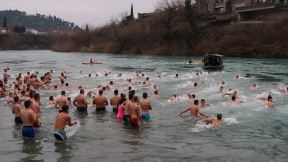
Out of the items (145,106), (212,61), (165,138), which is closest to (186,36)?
(212,61)

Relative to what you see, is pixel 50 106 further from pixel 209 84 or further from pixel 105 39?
pixel 105 39

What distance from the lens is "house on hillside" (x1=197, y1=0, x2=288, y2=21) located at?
82438 millimetres

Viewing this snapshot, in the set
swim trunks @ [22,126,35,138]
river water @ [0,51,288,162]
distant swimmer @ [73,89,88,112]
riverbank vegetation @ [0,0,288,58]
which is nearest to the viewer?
river water @ [0,51,288,162]

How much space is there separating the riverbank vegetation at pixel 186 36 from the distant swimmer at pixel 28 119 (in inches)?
2503

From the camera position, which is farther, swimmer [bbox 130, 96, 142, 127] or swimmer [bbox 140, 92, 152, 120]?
swimmer [bbox 140, 92, 152, 120]

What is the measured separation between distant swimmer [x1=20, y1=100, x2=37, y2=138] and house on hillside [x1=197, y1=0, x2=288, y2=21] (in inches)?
2860

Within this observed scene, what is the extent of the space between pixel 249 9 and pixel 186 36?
15.1m

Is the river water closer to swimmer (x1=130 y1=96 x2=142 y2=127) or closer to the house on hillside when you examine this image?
swimmer (x1=130 y1=96 x2=142 y2=127)

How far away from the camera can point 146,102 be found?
64.5 ft

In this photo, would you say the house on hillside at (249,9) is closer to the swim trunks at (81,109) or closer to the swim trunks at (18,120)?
the swim trunks at (81,109)

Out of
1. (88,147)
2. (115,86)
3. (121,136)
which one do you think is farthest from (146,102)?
(115,86)

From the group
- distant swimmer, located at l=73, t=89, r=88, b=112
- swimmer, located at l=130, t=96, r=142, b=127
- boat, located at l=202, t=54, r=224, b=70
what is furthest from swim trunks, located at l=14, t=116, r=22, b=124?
boat, located at l=202, t=54, r=224, b=70

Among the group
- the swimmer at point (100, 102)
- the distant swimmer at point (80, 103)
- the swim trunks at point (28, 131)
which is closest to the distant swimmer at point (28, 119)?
the swim trunks at point (28, 131)

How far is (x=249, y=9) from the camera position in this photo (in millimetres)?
86188
